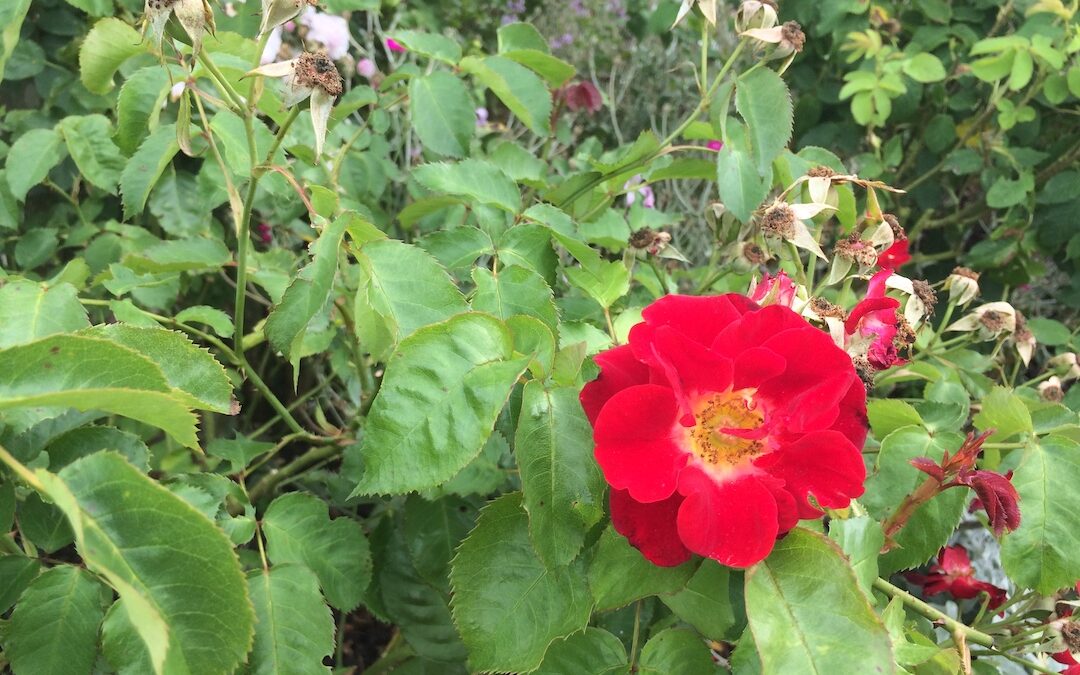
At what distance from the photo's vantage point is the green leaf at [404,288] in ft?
2.18

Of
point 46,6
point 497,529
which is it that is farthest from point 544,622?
point 46,6

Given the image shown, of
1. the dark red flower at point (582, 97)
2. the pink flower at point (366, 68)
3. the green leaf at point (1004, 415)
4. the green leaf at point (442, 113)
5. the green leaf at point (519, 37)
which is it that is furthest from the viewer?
the pink flower at point (366, 68)

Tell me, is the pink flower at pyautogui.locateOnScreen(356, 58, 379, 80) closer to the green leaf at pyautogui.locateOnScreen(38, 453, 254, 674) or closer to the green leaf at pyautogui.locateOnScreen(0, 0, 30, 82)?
the green leaf at pyautogui.locateOnScreen(0, 0, 30, 82)

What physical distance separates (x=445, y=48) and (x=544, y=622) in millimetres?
777

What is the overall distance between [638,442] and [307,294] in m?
0.30

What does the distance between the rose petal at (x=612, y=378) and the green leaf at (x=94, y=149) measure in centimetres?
97

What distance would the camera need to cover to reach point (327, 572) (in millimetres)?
792

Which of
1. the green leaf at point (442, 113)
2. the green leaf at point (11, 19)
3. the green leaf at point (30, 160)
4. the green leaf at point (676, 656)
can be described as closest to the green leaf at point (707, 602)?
the green leaf at point (676, 656)

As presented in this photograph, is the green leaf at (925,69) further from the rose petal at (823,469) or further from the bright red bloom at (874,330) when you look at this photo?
the rose petal at (823,469)

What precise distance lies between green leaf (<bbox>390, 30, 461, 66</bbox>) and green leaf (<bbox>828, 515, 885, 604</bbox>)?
0.76 m

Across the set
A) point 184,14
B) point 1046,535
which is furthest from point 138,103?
point 1046,535

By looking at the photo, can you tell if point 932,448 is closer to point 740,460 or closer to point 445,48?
point 740,460

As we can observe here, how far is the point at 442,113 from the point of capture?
101cm

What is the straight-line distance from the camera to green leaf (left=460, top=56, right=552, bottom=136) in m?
1.06
